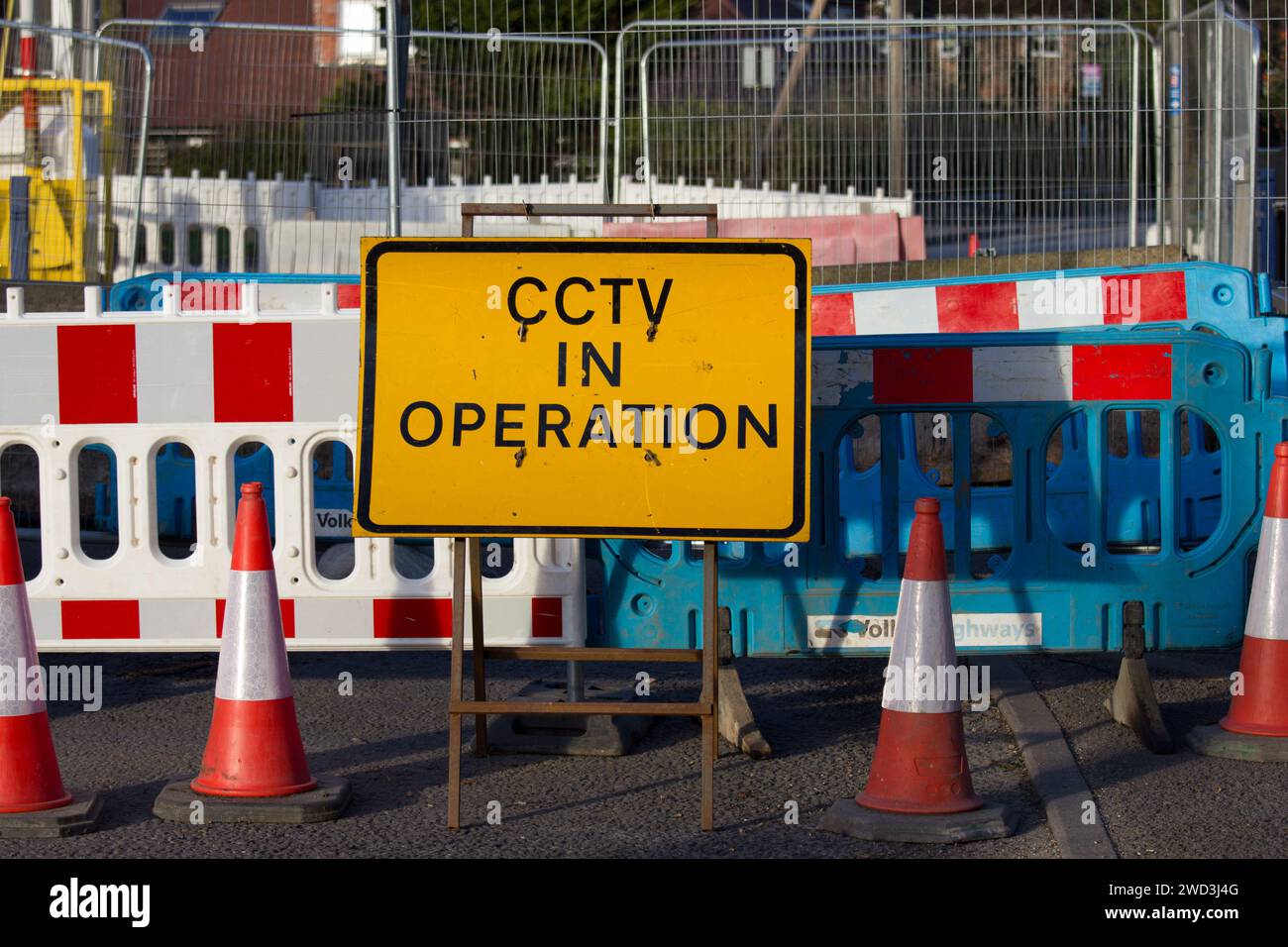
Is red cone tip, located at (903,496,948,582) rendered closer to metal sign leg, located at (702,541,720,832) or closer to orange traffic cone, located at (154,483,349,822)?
metal sign leg, located at (702,541,720,832)

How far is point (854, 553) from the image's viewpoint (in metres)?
9.27

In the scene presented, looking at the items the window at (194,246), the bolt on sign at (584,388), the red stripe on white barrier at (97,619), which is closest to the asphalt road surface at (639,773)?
the red stripe on white barrier at (97,619)

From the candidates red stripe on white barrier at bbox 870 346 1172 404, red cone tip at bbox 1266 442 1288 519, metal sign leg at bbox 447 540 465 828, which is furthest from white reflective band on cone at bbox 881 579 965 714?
red cone tip at bbox 1266 442 1288 519

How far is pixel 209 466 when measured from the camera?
5867 mm

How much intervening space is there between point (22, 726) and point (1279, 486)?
3.93 m

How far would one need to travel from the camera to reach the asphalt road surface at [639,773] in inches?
188

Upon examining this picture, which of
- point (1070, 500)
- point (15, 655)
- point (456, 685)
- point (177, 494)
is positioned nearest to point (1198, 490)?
point (1070, 500)

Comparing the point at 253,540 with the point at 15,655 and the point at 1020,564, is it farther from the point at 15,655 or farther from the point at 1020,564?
the point at 1020,564

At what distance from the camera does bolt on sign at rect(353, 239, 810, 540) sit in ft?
16.8

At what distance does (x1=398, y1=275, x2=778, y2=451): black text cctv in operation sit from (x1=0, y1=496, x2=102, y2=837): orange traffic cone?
1203 mm

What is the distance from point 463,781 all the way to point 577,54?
7213 millimetres

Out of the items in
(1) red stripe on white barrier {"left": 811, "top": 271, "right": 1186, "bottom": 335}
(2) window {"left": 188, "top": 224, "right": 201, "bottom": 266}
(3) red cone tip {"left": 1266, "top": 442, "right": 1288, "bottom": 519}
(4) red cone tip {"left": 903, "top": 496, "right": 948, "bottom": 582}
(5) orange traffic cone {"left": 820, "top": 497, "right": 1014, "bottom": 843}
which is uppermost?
(2) window {"left": 188, "top": 224, "right": 201, "bottom": 266}
